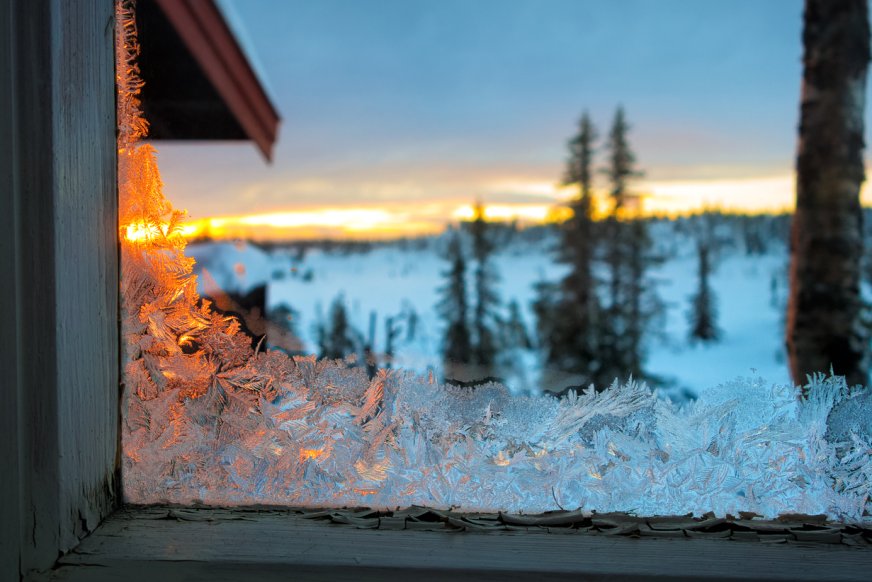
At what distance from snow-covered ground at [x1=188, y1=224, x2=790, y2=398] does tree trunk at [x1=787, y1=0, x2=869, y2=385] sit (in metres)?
0.17

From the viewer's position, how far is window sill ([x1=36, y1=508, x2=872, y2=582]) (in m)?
0.43

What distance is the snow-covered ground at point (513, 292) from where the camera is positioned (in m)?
0.72

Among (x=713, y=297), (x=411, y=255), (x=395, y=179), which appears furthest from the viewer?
(x=713, y=297)

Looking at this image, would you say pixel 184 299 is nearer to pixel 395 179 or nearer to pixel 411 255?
pixel 395 179

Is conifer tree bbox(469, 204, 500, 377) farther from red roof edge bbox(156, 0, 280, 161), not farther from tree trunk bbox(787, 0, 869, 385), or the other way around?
red roof edge bbox(156, 0, 280, 161)

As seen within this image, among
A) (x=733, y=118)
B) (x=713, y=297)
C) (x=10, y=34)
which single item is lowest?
(x=713, y=297)

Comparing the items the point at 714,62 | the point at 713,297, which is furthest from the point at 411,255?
the point at 713,297

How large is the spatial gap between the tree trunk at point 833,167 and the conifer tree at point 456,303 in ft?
8.86

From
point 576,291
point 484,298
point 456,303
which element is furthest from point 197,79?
point 576,291

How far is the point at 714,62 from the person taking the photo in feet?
3.70

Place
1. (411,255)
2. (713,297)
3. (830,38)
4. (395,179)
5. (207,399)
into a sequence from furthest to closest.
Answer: (713,297), (411,255), (830,38), (395,179), (207,399)

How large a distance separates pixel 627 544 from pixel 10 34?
57 centimetres

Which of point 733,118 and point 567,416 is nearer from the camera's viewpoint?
point 567,416

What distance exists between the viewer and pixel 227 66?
1.18 m
